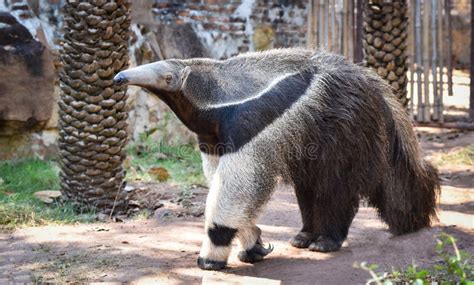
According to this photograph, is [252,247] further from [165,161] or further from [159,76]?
[165,161]

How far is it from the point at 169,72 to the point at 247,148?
2.44 feet

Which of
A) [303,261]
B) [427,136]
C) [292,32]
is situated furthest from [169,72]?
[427,136]

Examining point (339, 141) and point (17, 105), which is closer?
point (339, 141)

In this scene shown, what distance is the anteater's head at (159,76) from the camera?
5.16 meters

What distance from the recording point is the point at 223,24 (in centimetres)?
1081

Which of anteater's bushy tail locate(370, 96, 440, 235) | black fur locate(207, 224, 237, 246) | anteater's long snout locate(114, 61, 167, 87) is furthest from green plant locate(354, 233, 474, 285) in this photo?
anteater's long snout locate(114, 61, 167, 87)

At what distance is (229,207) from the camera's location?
5.23 m

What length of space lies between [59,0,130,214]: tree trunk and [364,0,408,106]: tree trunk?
3034 mm

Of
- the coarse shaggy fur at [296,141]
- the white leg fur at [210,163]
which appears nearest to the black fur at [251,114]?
the coarse shaggy fur at [296,141]

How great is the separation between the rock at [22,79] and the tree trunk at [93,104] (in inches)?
56.5

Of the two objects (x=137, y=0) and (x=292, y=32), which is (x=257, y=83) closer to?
(x=137, y=0)

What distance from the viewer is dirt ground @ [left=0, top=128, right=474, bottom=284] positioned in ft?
17.3

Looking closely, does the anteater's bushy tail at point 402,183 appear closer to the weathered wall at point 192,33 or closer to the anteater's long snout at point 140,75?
the anteater's long snout at point 140,75

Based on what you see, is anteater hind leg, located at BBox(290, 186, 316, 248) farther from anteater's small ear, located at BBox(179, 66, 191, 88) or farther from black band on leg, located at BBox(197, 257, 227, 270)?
anteater's small ear, located at BBox(179, 66, 191, 88)
